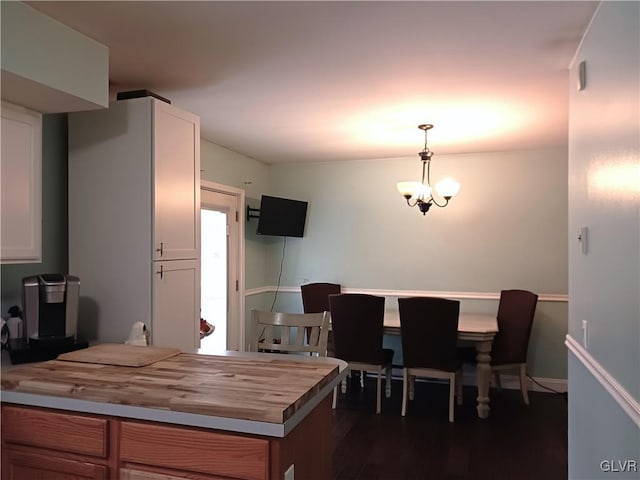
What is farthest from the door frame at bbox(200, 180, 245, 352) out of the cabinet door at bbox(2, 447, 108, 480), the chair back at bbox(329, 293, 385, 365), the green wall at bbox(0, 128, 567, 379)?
the cabinet door at bbox(2, 447, 108, 480)

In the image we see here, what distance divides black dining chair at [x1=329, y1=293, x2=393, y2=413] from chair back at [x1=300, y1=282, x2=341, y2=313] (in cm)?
76

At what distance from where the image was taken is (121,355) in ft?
6.53

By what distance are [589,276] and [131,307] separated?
2102 mm

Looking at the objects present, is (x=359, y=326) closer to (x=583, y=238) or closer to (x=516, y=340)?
(x=516, y=340)

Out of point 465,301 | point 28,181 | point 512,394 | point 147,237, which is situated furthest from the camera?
point 465,301

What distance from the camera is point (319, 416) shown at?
1710 mm

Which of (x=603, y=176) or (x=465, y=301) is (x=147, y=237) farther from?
(x=465, y=301)

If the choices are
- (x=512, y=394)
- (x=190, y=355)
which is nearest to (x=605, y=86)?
(x=190, y=355)

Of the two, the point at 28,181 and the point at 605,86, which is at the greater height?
the point at 605,86

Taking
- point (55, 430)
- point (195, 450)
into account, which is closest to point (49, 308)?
point (55, 430)

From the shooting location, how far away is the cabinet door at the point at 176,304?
2.43 metres

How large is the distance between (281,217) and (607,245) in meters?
3.59

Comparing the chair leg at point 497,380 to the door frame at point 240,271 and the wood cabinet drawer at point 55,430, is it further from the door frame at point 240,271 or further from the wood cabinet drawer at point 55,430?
the wood cabinet drawer at point 55,430

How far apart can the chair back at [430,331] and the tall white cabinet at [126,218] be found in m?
1.92
